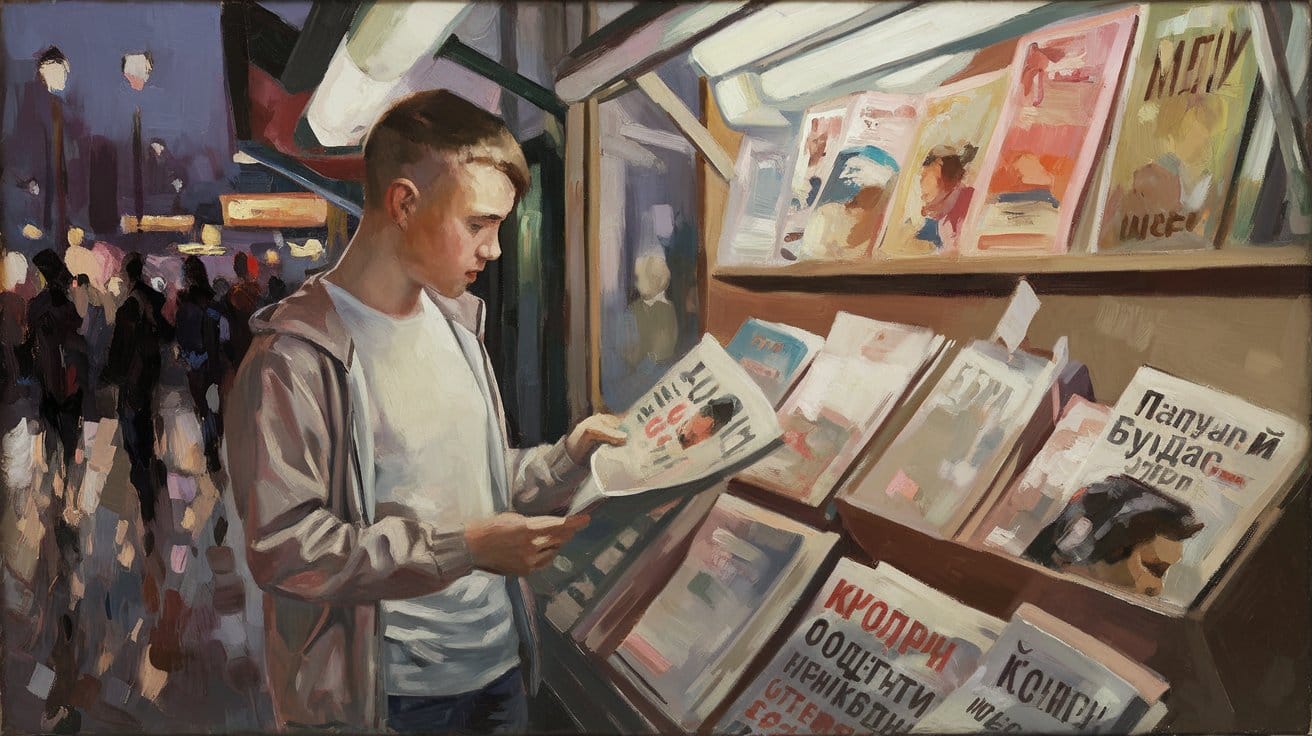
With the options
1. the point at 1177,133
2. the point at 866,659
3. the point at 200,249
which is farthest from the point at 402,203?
the point at 1177,133

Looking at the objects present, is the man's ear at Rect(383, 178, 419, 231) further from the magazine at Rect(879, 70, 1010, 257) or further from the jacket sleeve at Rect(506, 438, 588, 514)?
the magazine at Rect(879, 70, 1010, 257)

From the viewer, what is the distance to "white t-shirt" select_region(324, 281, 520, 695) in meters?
1.27

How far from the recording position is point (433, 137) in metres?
1.31

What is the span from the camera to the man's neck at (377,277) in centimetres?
128

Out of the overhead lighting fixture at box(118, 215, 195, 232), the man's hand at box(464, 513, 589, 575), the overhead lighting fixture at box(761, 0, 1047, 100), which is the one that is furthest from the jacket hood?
the overhead lighting fixture at box(761, 0, 1047, 100)

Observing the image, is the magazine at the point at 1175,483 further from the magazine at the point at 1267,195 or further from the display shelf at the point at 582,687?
the display shelf at the point at 582,687

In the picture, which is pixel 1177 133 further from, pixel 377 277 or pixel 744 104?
pixel 377 277

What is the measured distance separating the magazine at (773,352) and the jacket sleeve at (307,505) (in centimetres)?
57

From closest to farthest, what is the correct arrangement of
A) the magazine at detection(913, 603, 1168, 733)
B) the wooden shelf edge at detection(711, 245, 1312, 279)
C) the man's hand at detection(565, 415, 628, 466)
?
the wooden shelf edge at detection(711, 245, 1312, 279) → the magazine at detection(913, 603, 1168, 733) → the man's hand at detection(565, 415, 628, 466)

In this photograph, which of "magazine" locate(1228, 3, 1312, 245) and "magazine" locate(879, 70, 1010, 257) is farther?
"magazine" locate(879, 70, 1010, 257)

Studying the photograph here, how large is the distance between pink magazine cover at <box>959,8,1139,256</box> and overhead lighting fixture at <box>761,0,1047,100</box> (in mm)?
80

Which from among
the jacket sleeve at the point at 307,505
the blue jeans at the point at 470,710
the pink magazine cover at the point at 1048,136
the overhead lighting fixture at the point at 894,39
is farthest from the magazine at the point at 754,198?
the blue jeans at the point at 470,710

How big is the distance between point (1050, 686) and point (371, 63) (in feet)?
5.05

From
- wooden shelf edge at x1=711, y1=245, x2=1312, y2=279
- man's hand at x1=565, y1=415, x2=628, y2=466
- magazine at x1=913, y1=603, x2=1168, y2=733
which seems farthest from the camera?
man's hand at x1=565, y1=415, x2=628, y2=466
